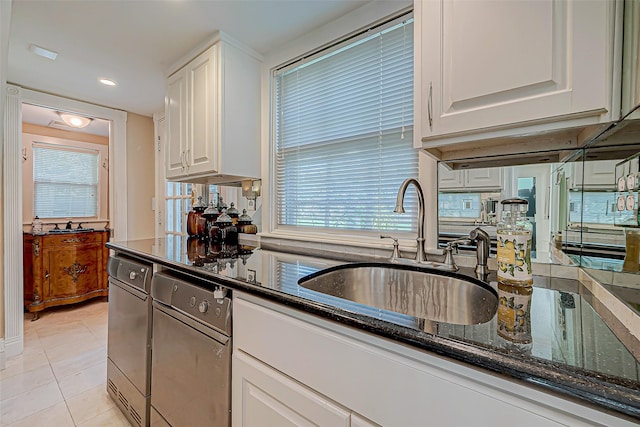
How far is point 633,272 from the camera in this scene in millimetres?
732

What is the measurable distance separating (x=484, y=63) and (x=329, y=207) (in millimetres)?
1117

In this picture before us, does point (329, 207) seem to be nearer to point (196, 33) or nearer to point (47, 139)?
point (196, 33)

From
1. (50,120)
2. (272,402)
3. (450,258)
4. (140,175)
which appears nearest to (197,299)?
(272,402)

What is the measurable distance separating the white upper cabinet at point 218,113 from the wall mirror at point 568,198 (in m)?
1.32

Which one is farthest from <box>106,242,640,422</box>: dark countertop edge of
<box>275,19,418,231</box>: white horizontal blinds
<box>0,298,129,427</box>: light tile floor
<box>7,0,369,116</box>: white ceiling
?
<box>0,298,129,427</box>: light tile floor

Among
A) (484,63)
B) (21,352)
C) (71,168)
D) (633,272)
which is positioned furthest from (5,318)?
(633,272)

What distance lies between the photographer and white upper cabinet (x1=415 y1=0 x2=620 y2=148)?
0.73 metres

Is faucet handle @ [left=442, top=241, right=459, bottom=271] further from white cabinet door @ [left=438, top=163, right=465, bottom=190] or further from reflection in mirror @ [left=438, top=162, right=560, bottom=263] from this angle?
white cabinet door @ [left=438, top=163, right=465, bottom=190]

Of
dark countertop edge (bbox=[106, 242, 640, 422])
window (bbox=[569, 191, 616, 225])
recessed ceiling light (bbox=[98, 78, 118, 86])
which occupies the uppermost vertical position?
recessed ceiling light (bbox=[98, 78, 118, 86])

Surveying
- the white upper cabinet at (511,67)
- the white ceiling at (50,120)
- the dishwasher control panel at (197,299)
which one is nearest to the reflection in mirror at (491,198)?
the white upper cabinet at (511,67)

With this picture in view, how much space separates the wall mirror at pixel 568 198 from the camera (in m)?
0.78

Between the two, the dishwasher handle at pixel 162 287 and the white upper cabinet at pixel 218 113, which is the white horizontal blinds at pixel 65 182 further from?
the dishwasher handle at pixel 162 287

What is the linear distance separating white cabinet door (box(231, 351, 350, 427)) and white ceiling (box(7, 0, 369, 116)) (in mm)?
1772

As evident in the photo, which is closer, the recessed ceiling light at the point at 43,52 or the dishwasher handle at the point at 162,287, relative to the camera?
the dishwasher handle at the point at 162,287
